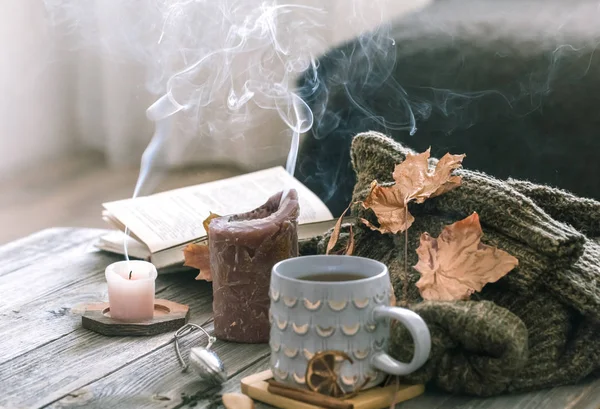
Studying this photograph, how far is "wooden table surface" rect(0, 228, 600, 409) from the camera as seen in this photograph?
0.79 meters

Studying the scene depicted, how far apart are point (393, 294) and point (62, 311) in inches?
18.4

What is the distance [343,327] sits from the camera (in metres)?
0.74

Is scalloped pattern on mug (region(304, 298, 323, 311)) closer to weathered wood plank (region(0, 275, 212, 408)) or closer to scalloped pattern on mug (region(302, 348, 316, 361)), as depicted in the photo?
scalloped pattern on mug (region(302, 348, 316, 361))

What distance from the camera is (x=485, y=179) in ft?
2.98

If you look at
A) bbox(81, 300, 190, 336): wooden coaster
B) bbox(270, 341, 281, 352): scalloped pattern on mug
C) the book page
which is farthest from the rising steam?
bbox(270, 341, 281, 352): scalloped pattern on mug

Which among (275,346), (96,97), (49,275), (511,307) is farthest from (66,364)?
(96,97)

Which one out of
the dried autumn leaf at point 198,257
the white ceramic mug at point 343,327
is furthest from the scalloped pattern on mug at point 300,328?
the dried autumn leaf at point 198,257

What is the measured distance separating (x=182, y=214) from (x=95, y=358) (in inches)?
17.9

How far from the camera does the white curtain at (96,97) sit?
10.5ft

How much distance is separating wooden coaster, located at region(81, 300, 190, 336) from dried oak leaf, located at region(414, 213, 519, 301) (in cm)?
33

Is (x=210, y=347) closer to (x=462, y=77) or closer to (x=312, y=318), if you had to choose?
(x=312, y=318)

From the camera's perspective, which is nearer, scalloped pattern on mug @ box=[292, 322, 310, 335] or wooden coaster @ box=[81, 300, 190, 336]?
scalloped pattern on mug @ box=[292, 322, 310, 335]

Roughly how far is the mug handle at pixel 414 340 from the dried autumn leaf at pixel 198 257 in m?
0.40

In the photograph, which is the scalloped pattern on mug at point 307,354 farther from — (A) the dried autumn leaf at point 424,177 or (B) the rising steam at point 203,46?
(B) the rising steam at point 203,46
